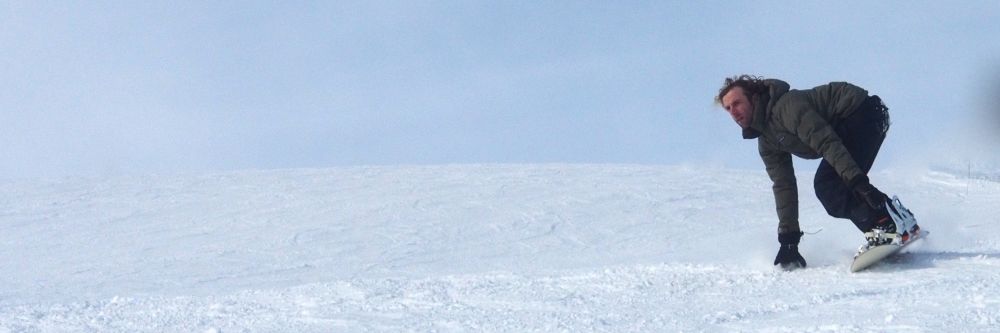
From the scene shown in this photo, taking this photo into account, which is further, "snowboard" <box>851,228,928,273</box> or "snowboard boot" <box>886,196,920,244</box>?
"snowboard boot" <box>886,196,920,244</box>

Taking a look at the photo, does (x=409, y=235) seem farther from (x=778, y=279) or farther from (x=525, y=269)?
(x=778, y=279)

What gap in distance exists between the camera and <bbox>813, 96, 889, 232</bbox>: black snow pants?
5410 millimetres

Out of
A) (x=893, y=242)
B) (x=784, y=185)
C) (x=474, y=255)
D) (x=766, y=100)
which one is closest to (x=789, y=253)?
(x=784, y=185)

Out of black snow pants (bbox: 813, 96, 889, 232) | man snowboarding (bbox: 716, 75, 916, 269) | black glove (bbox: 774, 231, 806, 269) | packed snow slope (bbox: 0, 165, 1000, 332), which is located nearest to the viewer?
packed snow slope (bbox: 0, 165, 1000, 332)

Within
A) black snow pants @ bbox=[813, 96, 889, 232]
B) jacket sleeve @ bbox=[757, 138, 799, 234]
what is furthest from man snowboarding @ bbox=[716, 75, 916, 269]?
jacket sleeve @ bbox=[757, 138, 799, 234]

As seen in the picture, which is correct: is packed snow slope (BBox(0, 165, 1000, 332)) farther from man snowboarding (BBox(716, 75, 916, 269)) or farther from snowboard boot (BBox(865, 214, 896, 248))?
man snowboarding (BBox(716, 75, 916, 269))

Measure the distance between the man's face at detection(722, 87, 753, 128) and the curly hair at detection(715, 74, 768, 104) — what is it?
0.02 m

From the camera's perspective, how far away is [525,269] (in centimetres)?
627

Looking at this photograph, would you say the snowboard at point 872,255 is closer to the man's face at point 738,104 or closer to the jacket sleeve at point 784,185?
the jacket sleeve at point 784,185

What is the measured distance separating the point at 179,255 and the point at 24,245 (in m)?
1.95

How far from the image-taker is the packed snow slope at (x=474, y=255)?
14.3 ft

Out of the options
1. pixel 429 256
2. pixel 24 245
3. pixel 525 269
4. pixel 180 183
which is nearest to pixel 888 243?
pixel 525 269

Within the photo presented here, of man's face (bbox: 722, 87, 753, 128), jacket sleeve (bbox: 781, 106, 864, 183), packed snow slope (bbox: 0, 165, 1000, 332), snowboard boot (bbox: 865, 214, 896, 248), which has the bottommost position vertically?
packed snow slope (bbox: 0, 165, 1000, 332)

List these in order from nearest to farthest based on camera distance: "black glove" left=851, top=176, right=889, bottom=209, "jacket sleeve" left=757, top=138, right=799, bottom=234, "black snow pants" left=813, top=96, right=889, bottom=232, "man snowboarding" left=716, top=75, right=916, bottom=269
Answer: "black glove" left=851, top=176, right=889, bottom=209 → "man snowboarding" left=716, top=75, right=916, bottom=269 → "black snow pants" left=813, top=96, right=889, bottom=232 → "jacket sleeve" left=757, top=138, right=799, bottom=234
